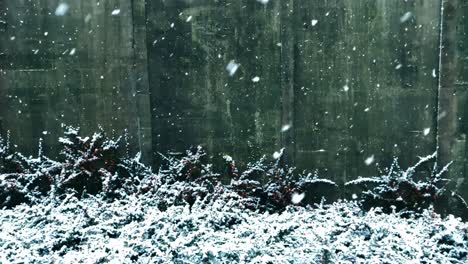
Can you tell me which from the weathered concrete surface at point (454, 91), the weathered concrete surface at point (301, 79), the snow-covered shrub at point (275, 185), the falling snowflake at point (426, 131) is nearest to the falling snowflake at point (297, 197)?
the snow-covered shrub at point (275, 185)

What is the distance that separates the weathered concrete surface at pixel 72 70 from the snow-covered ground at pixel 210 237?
2.12 metres

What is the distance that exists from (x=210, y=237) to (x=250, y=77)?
3048 mm

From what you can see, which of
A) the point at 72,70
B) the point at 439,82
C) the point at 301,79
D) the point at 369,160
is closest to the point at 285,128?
the point at 301,79

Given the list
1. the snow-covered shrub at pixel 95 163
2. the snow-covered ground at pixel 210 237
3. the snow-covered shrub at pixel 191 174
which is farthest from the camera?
the snow-covered shrub at pixel 95 163

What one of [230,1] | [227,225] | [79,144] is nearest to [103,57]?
[79,144]

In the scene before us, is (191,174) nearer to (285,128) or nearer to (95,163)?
(95,163)

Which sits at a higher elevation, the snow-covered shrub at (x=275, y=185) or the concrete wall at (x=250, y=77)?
the concrete wall at (x=250, y=77)

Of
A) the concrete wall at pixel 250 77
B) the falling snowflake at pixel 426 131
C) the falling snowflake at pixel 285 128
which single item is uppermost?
the concrete wall at pixel 250 77

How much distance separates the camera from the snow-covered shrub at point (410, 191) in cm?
631

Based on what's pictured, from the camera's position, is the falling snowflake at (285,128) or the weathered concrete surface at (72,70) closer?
the weathered concrete surface at (72,70)

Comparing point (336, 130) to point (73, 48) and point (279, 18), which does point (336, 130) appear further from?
point (73, 48)

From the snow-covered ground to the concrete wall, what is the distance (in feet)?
6.39

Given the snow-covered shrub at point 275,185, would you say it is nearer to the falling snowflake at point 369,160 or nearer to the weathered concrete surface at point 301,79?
the weathered concrete surface at point 301,79

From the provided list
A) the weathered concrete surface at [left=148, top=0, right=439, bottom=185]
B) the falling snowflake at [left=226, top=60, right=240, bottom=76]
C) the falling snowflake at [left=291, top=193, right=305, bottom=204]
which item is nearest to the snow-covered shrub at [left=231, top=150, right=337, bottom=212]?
the falling snowflake at [left=291, top=193, right=305, bottom=204]
